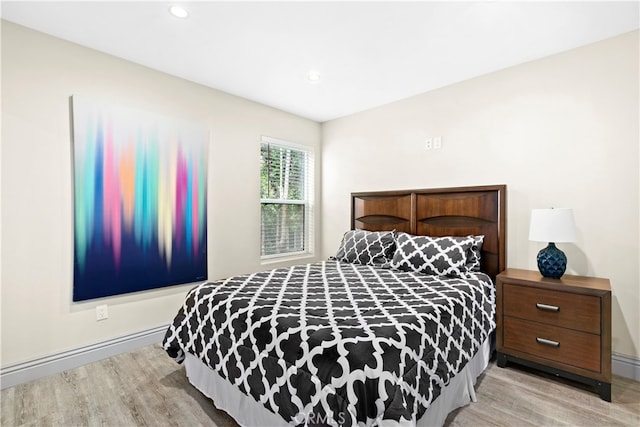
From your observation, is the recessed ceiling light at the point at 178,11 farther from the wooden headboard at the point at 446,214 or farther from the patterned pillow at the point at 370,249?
the wooden headboard at the point at 446,214

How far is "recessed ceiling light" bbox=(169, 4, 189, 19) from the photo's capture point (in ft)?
6.37

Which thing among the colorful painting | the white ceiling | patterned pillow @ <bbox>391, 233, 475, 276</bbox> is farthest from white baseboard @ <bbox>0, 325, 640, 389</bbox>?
the white ceiling

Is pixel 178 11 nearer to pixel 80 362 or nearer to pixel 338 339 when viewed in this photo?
pixel 338 339

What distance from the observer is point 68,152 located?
91.3 inches

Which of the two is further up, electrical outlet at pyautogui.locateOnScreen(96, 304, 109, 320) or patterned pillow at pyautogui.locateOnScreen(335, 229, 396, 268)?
patterned pillow at pyautogui.locateOnScreen(335, 229, 396, 268)

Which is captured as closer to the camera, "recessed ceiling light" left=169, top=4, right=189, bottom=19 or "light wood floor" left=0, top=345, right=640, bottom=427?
Result: "light wood floor" left=0, top=345, right=640, bottom=427

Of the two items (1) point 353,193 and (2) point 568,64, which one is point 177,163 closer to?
(1) point 353,193

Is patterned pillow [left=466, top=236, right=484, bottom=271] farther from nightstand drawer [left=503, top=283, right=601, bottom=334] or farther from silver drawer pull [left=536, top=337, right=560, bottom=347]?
silver drawer pull [left=536, top=337, right=560, bottom=347]

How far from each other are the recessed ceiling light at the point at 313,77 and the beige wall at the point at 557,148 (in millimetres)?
1072

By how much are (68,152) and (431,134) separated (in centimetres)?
323

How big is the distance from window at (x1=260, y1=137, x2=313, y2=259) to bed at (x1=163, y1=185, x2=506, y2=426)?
1.11 meters

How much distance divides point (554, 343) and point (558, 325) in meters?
0.13

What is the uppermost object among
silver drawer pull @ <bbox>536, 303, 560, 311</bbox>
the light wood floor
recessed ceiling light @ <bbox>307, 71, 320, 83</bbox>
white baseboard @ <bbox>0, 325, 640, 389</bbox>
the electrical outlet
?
recessed ceiling light @ <bbox>307, 71, 320, 83</bbox>

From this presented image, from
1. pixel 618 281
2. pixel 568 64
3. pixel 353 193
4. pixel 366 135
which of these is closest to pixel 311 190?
pixel 353 193
